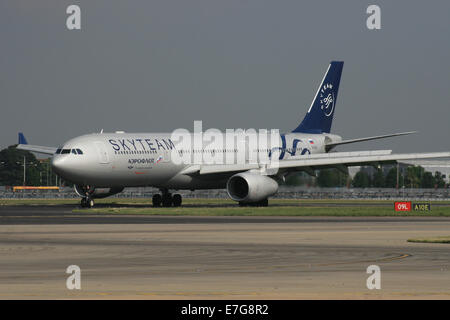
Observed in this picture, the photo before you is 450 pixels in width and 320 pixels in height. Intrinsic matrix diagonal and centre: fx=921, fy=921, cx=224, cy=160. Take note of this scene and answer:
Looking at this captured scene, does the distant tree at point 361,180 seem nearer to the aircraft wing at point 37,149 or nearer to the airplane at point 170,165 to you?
the airplane at point 170,165

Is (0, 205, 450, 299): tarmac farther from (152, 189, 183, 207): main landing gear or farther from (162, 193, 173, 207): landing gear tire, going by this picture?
(152, 189, 183, 207): main landing gear

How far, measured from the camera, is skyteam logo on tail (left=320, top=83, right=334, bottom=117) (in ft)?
251

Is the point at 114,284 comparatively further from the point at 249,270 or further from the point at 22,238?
the point at 22,238

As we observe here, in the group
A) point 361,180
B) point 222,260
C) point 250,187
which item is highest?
point 361,180

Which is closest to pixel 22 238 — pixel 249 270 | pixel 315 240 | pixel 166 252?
pixel 166 252

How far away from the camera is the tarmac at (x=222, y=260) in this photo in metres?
17.0

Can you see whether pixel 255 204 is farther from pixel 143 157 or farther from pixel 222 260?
pixel 222 260

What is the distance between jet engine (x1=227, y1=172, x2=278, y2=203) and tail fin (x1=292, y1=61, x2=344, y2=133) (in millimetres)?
14560

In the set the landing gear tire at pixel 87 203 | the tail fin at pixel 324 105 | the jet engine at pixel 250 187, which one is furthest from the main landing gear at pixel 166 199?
the tail fin at pixel 324 105

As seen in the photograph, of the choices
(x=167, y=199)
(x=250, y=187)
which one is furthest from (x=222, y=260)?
(x=167, y=199)

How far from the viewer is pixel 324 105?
76500 mm

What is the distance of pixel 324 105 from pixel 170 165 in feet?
63.0
